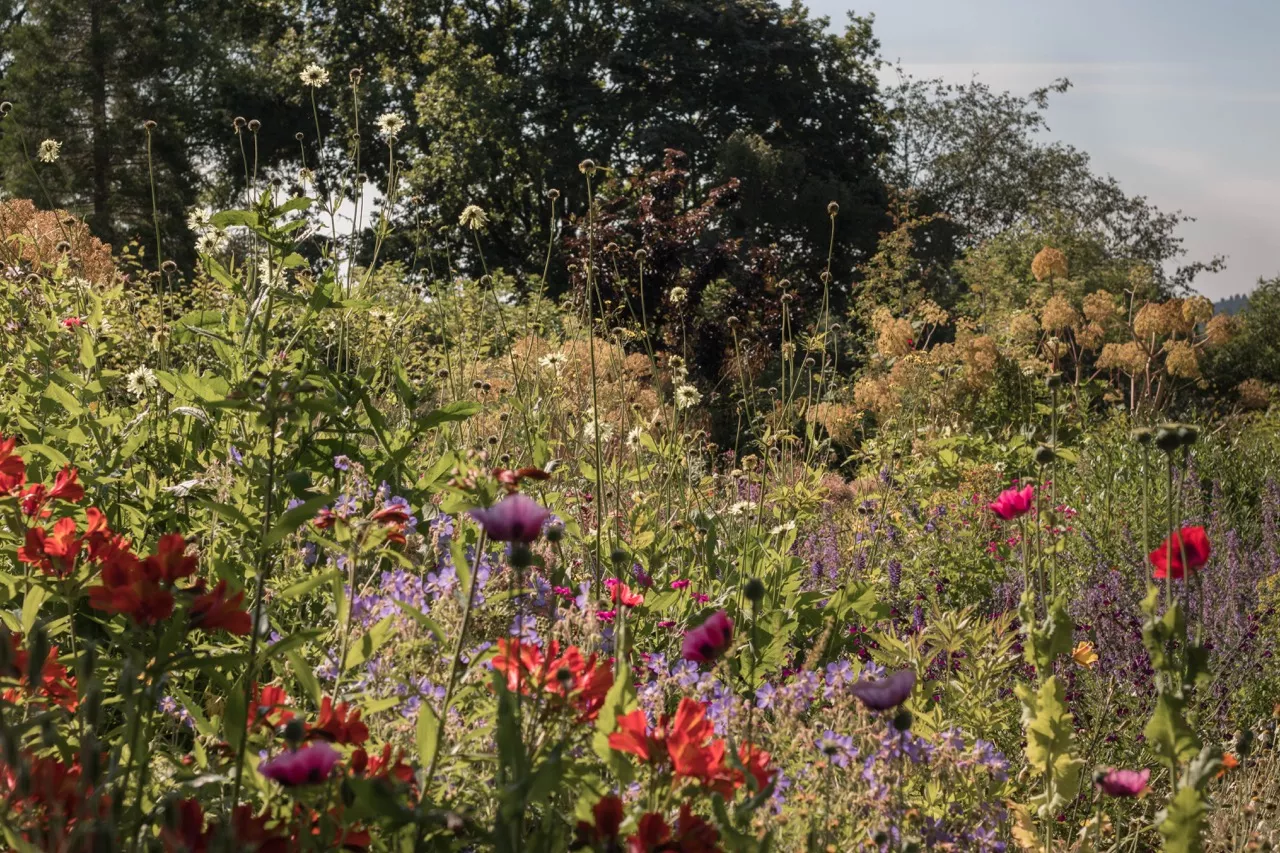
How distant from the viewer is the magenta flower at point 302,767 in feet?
3.35

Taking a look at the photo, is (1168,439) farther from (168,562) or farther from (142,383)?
(142,383)

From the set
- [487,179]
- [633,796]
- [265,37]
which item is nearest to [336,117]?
[265,37]

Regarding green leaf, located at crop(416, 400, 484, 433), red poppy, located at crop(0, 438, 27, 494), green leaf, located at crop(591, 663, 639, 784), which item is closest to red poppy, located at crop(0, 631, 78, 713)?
red poppy, located at crop(0, 438, 27, 494)

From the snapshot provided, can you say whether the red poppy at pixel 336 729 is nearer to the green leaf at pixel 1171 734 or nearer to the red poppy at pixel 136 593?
the red poppy at pixel 136 593

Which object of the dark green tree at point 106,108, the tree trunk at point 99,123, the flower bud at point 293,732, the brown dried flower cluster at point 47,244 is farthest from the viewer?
the tree trunk at point 99,123

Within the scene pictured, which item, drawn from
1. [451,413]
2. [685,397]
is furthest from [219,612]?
[685,397]

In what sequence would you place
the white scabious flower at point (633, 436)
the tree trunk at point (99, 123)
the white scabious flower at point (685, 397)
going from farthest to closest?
the tree trunk at point (99, 123) → the white scabious flower at point (685, 397) → the white scabious flower at point (633, 436)

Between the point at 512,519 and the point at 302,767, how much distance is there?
0.30 m

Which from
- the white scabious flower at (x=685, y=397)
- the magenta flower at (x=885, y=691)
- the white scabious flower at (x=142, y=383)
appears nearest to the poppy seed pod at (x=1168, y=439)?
the magenta flower at (x=885, y=691)

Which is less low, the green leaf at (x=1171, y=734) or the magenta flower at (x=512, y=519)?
the magenta flower at (x=512, y=519)

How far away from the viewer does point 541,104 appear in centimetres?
1925

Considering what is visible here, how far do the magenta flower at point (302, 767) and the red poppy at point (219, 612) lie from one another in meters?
0.23

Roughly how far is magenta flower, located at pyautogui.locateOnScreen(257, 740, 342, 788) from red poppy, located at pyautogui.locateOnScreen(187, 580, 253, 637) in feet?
0.74

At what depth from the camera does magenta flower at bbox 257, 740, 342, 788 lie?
1.02m
